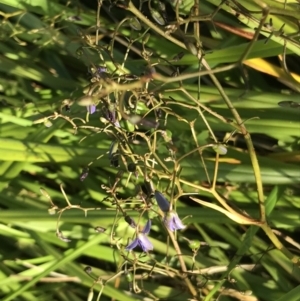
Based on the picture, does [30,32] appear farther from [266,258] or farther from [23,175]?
[266,258]

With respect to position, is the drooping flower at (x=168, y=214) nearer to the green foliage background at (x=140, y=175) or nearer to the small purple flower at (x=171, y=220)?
the small purple flower at (x=171, y=220)

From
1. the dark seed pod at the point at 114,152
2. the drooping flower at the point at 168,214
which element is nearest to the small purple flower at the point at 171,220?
the drooping flower at the point at 168,214

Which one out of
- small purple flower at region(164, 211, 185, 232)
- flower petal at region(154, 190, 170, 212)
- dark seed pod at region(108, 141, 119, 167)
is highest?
dark seed pod at region(108, 141, 119, 167)

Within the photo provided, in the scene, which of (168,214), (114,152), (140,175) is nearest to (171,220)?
(168,214)

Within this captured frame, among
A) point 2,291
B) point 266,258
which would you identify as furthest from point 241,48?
point 2,291

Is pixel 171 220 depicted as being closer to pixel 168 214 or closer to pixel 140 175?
pixel 168 214

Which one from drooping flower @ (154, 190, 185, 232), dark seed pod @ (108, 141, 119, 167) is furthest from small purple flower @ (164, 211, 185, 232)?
dark seed pod @ (108, 141, 119, 167)

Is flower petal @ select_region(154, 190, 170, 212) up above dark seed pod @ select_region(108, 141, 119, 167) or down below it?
below

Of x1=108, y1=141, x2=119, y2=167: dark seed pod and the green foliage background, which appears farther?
the green foliage background

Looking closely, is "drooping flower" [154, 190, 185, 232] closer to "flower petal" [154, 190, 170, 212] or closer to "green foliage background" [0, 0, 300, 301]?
"flower petal" [154, 190, 170, 212]
